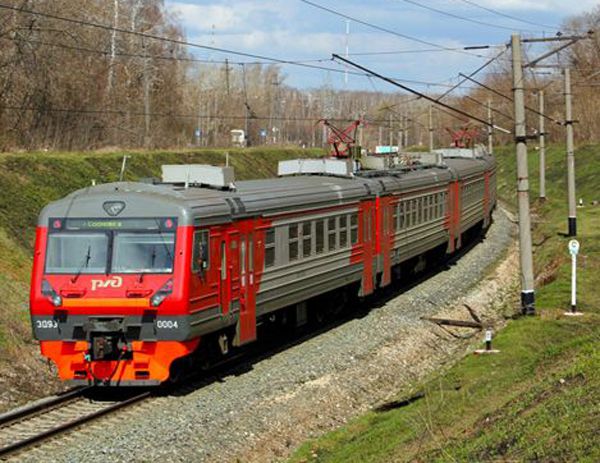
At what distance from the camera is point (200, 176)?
15.4m

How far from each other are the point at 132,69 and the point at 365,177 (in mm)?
A: 26548

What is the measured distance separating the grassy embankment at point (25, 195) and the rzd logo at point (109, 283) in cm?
279

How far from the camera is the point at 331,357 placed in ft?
54.0

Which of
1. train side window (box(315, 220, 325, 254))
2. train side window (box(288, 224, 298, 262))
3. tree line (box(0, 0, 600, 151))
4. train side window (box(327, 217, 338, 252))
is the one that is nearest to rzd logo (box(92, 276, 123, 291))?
train side window (box(288, 224, 298, 262))

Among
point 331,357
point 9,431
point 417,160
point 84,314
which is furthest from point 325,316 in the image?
point 417,160

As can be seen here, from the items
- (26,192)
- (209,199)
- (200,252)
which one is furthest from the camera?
(26,192)

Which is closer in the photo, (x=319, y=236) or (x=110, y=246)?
(x=110, y=246)

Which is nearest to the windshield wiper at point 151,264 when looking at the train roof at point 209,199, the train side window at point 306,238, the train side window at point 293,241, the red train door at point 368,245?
the train roof at point 209,199

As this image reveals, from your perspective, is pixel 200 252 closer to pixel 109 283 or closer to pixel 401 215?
pixel 109 283

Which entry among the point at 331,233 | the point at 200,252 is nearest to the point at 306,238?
the point at 331,233

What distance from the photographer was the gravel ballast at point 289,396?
448 inches

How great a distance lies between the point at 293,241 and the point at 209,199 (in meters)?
3.34

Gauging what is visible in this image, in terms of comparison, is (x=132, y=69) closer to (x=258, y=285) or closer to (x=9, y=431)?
(x=258, y=285)

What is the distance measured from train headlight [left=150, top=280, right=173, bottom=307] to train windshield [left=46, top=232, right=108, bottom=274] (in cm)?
85
